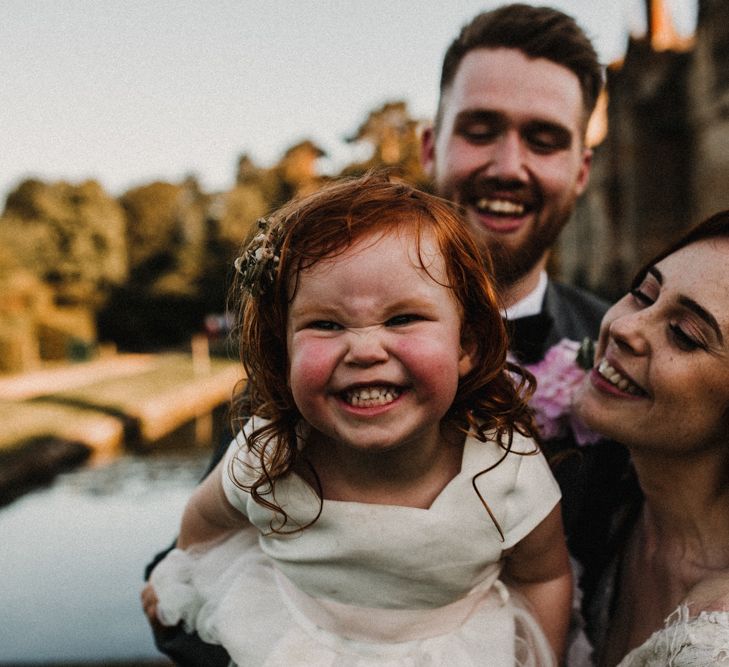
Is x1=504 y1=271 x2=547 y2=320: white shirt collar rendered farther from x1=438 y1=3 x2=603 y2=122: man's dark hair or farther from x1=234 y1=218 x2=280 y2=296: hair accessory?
x1=234 y1=218 x2=280 y2=296: hair accessory

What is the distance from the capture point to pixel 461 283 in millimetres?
1719

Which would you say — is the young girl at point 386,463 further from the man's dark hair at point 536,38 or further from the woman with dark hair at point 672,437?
the man's dark hair at point 536,38

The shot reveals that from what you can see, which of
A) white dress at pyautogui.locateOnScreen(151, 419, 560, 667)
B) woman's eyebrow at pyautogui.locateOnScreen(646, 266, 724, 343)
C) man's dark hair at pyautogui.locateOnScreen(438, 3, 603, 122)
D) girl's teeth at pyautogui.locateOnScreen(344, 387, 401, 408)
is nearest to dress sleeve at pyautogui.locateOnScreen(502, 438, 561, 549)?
white dress at pyautogui.locateOnScreen(151, 419, 560, 667)

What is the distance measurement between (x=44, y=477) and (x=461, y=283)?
378 inches

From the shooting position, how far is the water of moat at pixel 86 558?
5379 millimetres

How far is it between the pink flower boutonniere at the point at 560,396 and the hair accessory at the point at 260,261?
3.06ft

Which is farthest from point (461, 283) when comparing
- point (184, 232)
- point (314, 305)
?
point (184, 232)

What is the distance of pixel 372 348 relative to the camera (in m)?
1.47

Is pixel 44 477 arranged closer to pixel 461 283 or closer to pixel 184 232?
pixel 461 283

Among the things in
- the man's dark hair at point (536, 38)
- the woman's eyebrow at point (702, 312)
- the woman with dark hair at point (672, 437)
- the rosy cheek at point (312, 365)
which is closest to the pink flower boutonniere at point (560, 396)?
the woman with dark hair at point (672, 437)

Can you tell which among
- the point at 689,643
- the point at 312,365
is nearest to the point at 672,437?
the point at 689,643

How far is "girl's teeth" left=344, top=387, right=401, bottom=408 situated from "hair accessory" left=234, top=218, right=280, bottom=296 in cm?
36

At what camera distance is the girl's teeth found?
1518 millimetres

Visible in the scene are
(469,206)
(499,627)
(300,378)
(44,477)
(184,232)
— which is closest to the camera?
(300,378)
